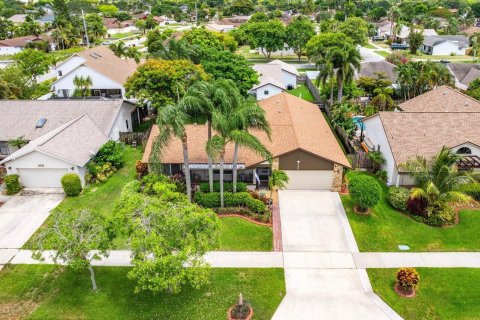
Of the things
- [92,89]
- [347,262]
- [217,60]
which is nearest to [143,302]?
[347,262]

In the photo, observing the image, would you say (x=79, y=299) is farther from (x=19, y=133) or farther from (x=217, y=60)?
(x=217, y=60)

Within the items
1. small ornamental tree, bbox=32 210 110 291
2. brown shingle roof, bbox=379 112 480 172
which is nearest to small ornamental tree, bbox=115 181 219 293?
small ornamental tree, bbox=32 210 110 291

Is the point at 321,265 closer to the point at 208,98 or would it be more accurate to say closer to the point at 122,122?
the point at 208,98

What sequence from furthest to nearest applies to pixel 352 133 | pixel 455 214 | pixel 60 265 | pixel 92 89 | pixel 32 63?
pixel 32 63 < pixel 92 89 < pixel 352 133 < pixel 455 214 < pixel 60 265

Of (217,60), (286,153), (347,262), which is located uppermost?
(217,60)

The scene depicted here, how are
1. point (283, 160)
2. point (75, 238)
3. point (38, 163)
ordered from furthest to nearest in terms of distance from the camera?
point (38, 163) → point (283, 160) → point (75, 238)

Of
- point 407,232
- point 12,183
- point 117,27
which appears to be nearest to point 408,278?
point 407,232
